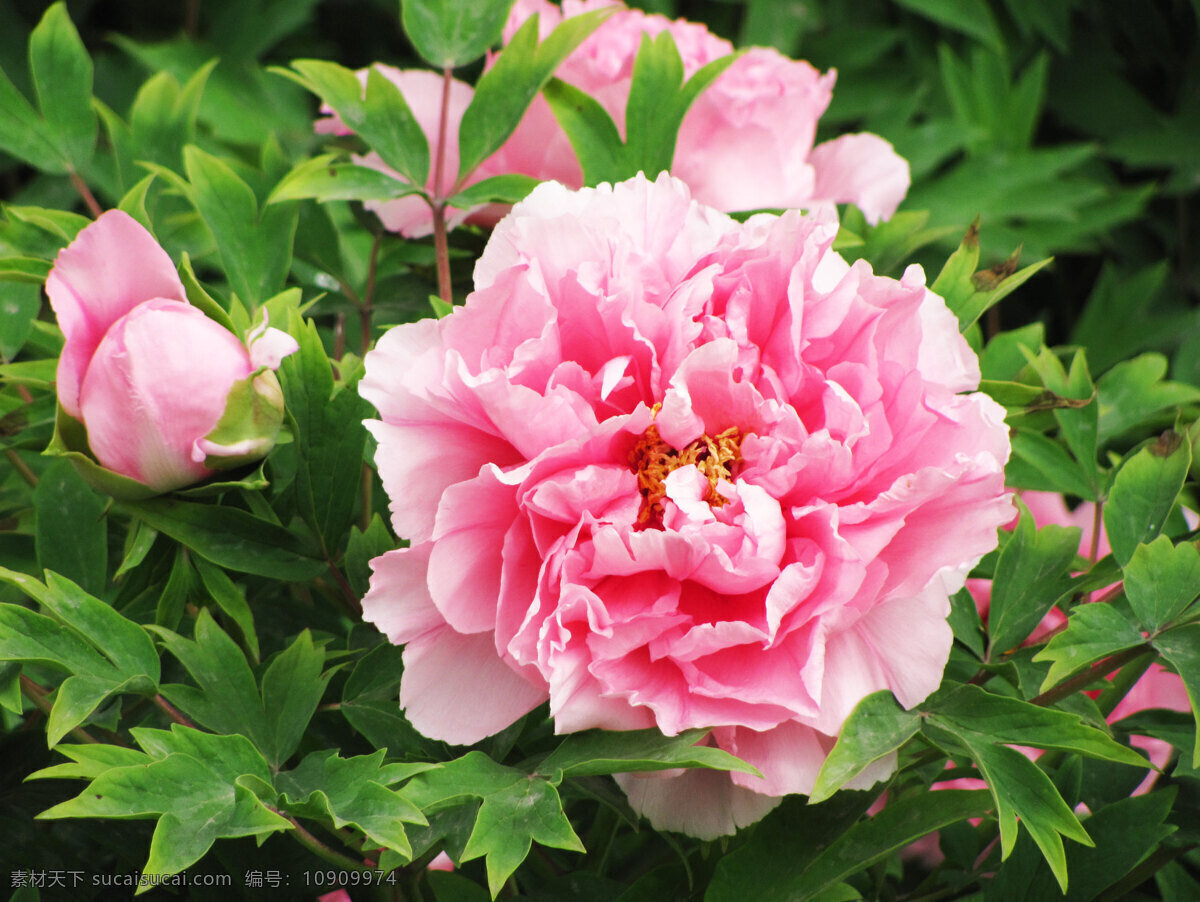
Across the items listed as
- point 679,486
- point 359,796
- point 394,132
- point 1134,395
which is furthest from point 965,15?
point 359,796

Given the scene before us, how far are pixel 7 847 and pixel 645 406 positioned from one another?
1.05ft

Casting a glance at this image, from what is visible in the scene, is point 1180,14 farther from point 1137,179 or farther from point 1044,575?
point 1044,575

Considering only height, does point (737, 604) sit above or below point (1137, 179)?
above

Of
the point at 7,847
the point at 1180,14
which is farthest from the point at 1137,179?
the point at 7,847

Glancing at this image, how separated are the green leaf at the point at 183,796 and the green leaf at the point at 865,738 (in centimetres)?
17

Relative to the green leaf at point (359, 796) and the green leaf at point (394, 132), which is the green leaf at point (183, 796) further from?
the green leaf at point (394, 132)

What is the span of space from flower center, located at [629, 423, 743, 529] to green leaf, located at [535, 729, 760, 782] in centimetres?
8

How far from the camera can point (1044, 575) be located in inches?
17.2

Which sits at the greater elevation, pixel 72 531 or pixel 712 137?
pixel 712 137

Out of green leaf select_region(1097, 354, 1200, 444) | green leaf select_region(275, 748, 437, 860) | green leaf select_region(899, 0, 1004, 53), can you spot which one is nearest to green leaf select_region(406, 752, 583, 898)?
green leaf select_region(275, 748, 437, 860)

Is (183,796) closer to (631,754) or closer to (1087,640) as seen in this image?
(631,754)

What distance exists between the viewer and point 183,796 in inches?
14.2

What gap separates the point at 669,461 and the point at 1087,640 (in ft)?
0.50

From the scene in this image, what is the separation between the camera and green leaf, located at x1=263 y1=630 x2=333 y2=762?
41 centimetres
